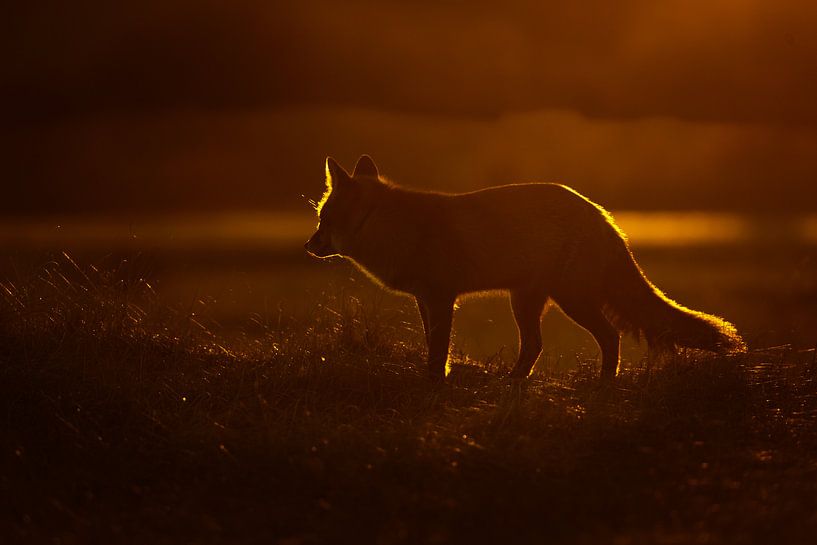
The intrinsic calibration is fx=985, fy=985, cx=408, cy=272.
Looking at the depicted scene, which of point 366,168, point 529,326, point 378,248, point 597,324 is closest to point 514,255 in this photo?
point 529,326

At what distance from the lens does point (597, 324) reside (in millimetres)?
9016

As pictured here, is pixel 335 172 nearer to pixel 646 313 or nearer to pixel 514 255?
pixel 514 255

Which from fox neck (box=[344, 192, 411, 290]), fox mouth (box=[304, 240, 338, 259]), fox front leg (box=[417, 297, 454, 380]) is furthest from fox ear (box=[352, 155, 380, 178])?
fox front leg (box=[417, 297, 454, 380])

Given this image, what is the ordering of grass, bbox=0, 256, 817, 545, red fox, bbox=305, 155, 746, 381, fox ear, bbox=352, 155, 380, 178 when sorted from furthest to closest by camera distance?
1. fox ear, bbox=352, 155, 380, 178
2. red fox, bbox=305, 155, 746, 381
3. grass, bbox=0, 256, 817, 545

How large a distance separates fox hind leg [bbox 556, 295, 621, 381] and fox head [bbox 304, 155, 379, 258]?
2.00m

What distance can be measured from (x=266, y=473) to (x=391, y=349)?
323 centimetres

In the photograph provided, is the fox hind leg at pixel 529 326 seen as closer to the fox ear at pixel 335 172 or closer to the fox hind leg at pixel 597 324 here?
the fox hind leg at pixel 597 324

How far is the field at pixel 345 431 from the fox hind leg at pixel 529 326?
27cm

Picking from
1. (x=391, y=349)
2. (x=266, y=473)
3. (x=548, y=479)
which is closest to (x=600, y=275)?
(x=391, y=349)

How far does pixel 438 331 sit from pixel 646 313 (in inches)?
78.9

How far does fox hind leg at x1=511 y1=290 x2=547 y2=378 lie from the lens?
903cm

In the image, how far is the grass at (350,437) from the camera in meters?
5.17

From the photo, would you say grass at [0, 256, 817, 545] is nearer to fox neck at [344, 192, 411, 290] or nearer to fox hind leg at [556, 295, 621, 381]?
fox hind leg at [556, 295, 621, 381]

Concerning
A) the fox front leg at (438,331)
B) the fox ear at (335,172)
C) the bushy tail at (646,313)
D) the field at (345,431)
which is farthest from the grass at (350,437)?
the fox ear at (335,172)
